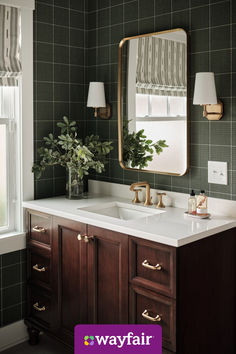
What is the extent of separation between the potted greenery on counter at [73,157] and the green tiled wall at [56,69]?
0.10 metres

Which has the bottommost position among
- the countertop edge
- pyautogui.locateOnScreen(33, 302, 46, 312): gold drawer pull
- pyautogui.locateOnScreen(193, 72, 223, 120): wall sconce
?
→ pyautogui.locateOnScreen(33, 302, 46, 312): gold drawer pull

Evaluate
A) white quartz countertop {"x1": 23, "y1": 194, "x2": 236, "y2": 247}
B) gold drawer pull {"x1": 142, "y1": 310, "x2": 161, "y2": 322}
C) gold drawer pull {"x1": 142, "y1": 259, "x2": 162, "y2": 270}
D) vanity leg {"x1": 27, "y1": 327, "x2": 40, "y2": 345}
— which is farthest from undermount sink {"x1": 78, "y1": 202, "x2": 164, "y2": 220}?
vanity leg {"x1": 27, "y1": 327, "x2": 40, "y2": 345}

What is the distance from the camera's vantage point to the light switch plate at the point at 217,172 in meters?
2.49

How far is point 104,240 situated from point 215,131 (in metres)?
0.87

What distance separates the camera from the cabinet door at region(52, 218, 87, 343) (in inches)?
99.7

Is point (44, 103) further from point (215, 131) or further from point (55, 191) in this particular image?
point (215, 131)

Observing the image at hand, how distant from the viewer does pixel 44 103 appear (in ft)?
9.94

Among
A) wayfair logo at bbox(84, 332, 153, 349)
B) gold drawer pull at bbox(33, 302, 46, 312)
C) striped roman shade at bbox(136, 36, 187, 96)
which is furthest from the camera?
gold drawer pull at bbox(33, 302, 46, 312)

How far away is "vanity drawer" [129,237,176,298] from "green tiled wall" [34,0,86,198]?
1.07 m

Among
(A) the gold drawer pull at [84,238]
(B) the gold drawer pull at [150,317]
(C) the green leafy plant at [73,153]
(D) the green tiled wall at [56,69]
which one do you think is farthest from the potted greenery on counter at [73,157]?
(B) the gold drawer pull at [150,317]

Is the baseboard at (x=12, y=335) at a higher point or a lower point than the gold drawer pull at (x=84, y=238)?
lower

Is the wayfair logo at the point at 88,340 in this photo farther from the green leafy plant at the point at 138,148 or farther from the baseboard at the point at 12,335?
the green leafy plant at the point at 138,148

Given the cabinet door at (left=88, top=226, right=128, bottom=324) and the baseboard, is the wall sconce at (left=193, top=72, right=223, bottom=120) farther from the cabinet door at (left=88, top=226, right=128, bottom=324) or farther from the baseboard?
the baseboard

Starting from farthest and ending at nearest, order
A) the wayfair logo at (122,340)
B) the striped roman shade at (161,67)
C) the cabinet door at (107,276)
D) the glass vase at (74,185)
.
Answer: the glass vase at (74,185), the striped roman shade at (161,67), the cabinet door at (107,276), the wayfair logo at (122,340)
